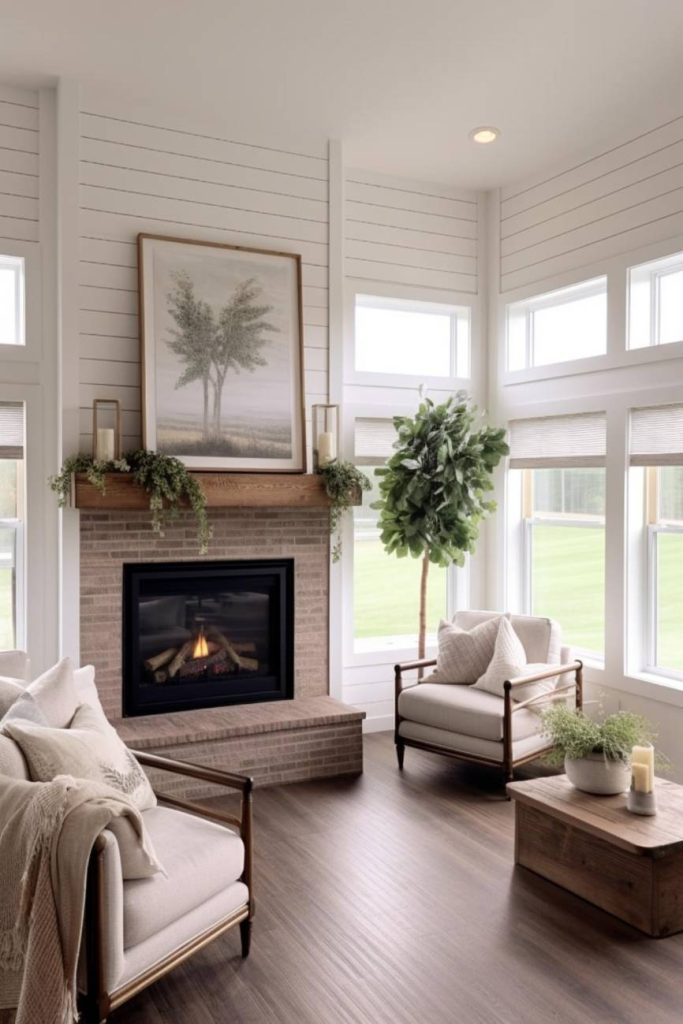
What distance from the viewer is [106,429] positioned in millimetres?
4707

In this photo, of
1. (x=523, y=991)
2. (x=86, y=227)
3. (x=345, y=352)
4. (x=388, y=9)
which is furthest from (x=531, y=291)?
(x=523, y=991)

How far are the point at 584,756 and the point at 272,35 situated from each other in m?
3.61

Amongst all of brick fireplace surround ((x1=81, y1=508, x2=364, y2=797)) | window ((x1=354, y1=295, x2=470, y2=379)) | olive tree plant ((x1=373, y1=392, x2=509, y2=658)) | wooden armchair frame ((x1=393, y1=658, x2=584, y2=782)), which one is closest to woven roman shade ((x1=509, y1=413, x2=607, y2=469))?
olive tree plant ((x1=373, y1=392, x2=509, y2=658))

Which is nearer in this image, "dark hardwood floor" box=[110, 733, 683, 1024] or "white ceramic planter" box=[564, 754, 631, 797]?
"dark hardwood floor" box=[110, 733, 683, 1024]

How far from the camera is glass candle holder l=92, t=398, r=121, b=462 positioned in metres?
4.65

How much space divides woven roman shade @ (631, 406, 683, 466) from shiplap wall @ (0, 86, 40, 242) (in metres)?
3.55

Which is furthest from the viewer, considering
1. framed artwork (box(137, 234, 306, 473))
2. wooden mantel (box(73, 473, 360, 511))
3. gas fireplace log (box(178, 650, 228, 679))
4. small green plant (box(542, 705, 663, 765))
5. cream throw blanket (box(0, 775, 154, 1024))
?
gas fireplace log (box(178, 650, 228, 679))

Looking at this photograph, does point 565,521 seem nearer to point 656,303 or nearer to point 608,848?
point 656,303

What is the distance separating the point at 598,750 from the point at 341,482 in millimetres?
2318

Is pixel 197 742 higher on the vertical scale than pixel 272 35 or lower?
lower

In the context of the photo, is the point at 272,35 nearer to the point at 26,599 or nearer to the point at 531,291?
the point at 531,291

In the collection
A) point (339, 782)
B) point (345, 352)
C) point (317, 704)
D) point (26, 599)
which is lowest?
point (339, 782)

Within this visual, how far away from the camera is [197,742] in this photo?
459cm

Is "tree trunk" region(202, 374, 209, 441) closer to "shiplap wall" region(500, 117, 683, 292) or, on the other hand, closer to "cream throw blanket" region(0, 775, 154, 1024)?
"shiplap wall" region(500, 117, 683, 292)
